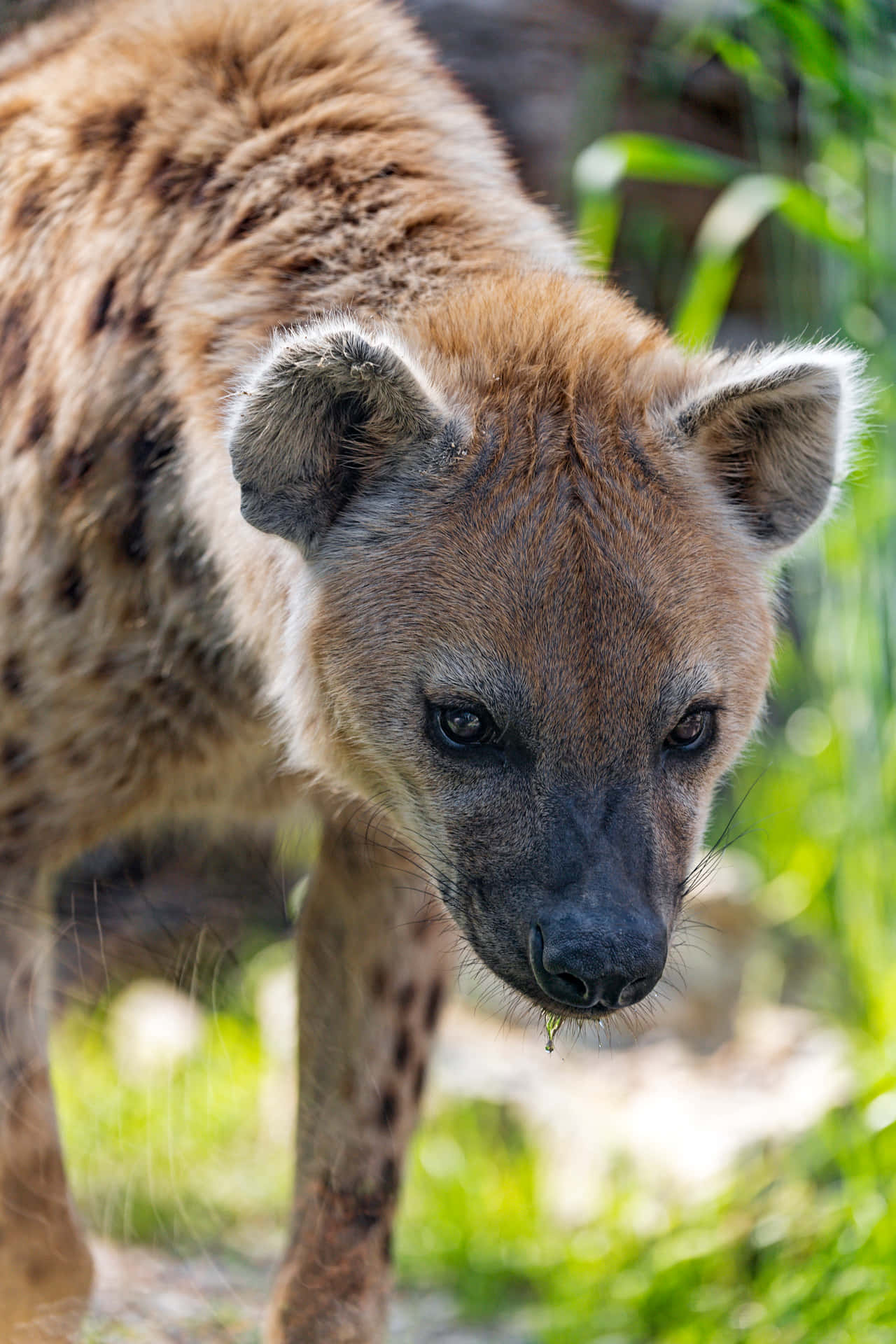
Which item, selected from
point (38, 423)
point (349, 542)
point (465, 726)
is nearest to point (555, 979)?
point (465, 726)

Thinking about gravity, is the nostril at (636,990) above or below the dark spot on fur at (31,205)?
below

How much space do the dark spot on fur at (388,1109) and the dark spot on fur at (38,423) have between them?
1166 millimetres

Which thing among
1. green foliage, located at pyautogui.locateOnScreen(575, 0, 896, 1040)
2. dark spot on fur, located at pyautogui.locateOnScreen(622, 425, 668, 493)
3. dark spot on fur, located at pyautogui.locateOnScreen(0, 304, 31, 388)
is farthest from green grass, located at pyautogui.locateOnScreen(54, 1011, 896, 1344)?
dark spot on fur, located at pyautogui.locateOnScreen(622, 425, 668, 493)

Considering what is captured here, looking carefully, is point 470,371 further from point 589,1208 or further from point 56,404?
point 589,1208

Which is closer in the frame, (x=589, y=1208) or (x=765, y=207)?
(x=589, y=1208)

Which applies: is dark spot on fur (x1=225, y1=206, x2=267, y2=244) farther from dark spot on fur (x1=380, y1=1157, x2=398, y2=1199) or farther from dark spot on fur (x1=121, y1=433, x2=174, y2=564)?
dark spot on fur (x1=380, y1=1157, x2=398, y2=1199)

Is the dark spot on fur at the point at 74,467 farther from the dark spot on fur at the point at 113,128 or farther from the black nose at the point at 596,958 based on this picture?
the black nose at the point at 596,958

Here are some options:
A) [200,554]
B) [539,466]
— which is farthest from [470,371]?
[200,554]

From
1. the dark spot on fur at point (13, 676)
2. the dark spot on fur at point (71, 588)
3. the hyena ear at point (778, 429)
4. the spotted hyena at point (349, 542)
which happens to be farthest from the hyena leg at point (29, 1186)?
the hyena ear at point (778, 429)

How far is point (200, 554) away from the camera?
2.17m

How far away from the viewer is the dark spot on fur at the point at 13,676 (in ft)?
7.04

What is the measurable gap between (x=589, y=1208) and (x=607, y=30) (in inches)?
128

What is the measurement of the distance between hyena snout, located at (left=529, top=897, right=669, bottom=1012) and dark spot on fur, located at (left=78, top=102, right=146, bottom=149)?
1261 millimetres

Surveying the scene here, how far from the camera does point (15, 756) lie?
216 cm
